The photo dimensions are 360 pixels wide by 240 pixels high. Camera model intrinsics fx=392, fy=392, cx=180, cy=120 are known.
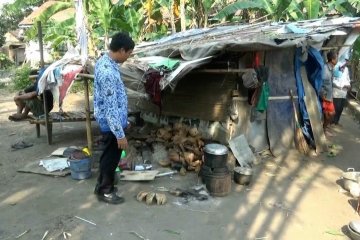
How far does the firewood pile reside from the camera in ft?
20.3

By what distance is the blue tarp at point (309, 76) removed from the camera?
715 centimetres

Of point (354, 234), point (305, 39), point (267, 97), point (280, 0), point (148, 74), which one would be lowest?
point (354, 234)

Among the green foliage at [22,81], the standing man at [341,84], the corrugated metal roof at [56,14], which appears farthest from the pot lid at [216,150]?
the green foliage at [22,81]

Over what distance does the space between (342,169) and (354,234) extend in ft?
8.42

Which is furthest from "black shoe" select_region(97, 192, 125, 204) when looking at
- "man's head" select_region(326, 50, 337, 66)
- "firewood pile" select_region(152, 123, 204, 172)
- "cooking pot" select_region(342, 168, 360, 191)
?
"man's head" select_region(326, 50, 337, 66)

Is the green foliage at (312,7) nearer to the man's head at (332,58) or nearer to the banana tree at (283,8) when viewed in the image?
the banana tree at (283,8)

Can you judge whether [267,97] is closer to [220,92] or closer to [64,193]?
[220,92]

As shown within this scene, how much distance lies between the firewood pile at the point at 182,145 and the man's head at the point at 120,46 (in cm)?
229

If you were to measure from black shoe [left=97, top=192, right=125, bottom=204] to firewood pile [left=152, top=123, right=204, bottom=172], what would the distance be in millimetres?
1442

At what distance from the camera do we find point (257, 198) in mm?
5219

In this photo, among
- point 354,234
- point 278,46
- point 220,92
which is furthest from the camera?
point 220,92

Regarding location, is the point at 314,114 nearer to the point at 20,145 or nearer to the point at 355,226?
the point at 355,226

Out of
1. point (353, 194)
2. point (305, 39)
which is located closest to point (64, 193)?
point (353, 194)

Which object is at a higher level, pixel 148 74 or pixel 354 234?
pixel 148 74
